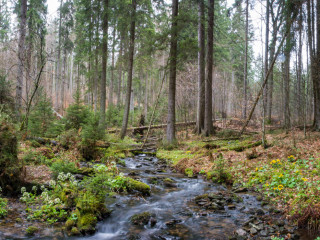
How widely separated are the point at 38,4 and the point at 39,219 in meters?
21.8

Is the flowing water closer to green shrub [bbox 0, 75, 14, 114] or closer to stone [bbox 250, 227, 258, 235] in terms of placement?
stone [bbox 250, 227, 258, 235]

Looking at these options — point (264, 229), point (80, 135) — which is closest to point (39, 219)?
point (264, 229)

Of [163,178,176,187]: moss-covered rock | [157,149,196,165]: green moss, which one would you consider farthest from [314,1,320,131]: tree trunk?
[163,178,176,187]: moss-covered rock

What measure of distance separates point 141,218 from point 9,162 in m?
3.41

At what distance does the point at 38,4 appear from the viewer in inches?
811

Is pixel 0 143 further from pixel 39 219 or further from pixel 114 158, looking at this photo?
pixel 114 158

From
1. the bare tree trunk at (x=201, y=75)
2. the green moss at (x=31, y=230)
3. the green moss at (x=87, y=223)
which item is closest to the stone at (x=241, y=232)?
the green moss at (x=87, y=223)

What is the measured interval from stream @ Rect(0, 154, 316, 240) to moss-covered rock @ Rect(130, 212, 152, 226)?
0.04 m

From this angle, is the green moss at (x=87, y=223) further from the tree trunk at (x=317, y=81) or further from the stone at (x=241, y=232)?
the tree trunk at (x=317, y=81)

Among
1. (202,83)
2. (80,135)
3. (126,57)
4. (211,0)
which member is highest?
(211,0)

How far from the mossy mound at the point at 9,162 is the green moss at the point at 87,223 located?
2209 millimetres

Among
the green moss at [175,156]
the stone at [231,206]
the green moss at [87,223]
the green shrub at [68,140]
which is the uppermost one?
the green shrub at [68,140]

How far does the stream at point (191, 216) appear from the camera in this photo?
450 centimetres

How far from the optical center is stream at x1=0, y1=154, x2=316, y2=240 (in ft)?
14.8
